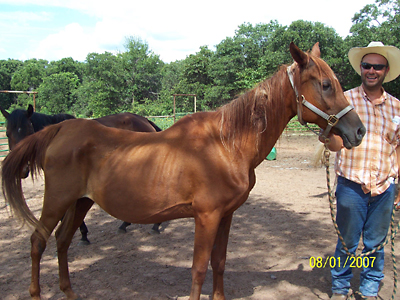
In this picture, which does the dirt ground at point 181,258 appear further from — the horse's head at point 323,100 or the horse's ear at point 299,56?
the horse's ear at point 299,56

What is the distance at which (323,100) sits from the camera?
2229 mm

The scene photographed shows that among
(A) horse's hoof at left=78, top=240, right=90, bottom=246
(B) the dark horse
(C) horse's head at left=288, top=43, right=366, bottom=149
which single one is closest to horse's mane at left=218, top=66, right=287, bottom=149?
(C) horse's head at left=288, top=43, right=366, bottom=149

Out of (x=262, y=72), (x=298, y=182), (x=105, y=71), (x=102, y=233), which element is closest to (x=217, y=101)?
(x=262, y=72)

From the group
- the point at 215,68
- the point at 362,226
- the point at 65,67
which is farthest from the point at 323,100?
the point at 65,67

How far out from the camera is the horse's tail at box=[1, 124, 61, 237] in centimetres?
285

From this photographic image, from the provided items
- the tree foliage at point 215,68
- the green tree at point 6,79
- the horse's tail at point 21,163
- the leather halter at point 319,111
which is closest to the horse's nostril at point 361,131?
the leather halter at point 319,111

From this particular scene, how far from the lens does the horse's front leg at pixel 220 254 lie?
2.77 metres

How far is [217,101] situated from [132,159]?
87.5 feet

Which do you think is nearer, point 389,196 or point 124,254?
point 389,196

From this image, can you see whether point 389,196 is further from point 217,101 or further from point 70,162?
point 217,101

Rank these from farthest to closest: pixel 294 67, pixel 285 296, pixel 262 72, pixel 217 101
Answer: pixel 217 101, pixel 262 72, pixel 285 296, pixel 294 67

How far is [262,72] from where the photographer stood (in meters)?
26.9

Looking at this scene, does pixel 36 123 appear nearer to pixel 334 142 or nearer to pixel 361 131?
pixel 334 142

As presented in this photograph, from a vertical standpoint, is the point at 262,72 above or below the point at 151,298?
above
